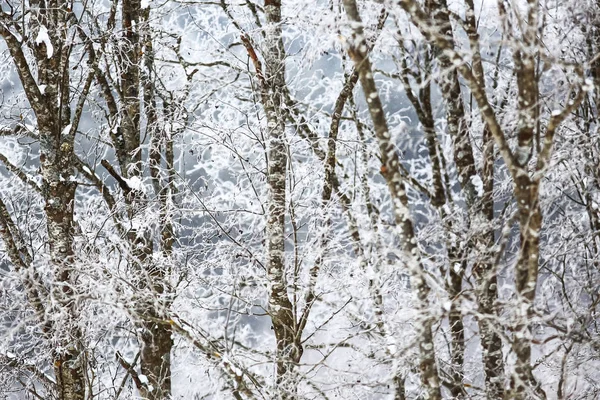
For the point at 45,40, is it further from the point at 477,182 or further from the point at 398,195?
the point at 477,182

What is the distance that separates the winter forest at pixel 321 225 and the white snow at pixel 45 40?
0.13 ft

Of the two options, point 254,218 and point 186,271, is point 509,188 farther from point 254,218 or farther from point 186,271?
point 186,271

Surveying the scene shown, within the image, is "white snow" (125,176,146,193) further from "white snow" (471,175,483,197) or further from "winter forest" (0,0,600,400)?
"white snow" (471,175,483,197)

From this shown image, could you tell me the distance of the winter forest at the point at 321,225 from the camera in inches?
148

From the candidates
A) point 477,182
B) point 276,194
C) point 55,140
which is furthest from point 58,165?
point 477,182

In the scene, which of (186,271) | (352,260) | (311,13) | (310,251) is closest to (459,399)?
(352,260)

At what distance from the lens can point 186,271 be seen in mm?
6059

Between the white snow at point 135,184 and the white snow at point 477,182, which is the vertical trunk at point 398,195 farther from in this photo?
the white snow at point 135,184

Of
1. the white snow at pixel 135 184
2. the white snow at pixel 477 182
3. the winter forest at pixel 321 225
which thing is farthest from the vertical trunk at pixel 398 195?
the white snow at pixel 135 184

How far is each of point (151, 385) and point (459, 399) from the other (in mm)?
3760

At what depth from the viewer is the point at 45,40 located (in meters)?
6.04

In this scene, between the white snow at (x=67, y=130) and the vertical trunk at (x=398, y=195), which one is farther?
the white snow at (x=67, y=130)

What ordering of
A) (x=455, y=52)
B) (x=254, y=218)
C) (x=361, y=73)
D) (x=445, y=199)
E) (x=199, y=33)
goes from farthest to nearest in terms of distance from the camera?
1. (x=199, y=33)
2. (x=254, y=218)
3. (x=445, y=199)
4. (x=361, y=73)
5. (x=455, y=52)

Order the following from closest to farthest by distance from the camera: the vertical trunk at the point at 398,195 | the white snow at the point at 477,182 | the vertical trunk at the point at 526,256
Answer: the vertical trunk at the point at 526,256 → the vertical trunk at the point at 398,195 → the white snow at the point at 477,182
